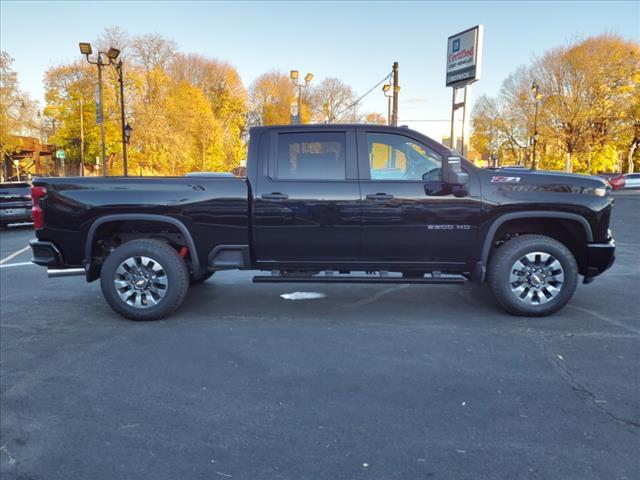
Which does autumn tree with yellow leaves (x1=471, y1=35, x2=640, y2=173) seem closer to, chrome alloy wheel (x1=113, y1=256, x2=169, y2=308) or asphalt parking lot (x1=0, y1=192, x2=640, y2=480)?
asphalt parking lot (x1=0, y1=192, x2=640, y2=480)

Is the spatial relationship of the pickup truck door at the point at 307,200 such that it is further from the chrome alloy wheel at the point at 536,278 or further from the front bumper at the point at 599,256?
the front bumper at the point at 599,256

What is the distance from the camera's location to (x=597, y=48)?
128 feet

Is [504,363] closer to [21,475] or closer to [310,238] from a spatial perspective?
[310,238]

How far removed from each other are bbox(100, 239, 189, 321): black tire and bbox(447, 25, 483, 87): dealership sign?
46.4 ft

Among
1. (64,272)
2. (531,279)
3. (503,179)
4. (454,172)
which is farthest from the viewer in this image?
(64,272)

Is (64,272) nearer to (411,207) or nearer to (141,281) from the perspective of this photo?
(141,281)

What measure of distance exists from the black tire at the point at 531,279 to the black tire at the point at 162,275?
11.2 ft

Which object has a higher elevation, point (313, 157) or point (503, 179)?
point (313, 157)

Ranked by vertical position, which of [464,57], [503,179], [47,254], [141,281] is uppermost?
[464,57]

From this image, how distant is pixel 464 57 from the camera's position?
16375 millimetres

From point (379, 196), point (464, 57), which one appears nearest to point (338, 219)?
point (379, 196)

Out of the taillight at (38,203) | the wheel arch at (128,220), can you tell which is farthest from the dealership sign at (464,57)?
the taillight at (38,203)

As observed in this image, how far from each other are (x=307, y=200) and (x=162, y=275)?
179 centimetres

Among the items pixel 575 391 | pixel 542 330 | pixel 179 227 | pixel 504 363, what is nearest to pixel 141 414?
pixel 179 227
